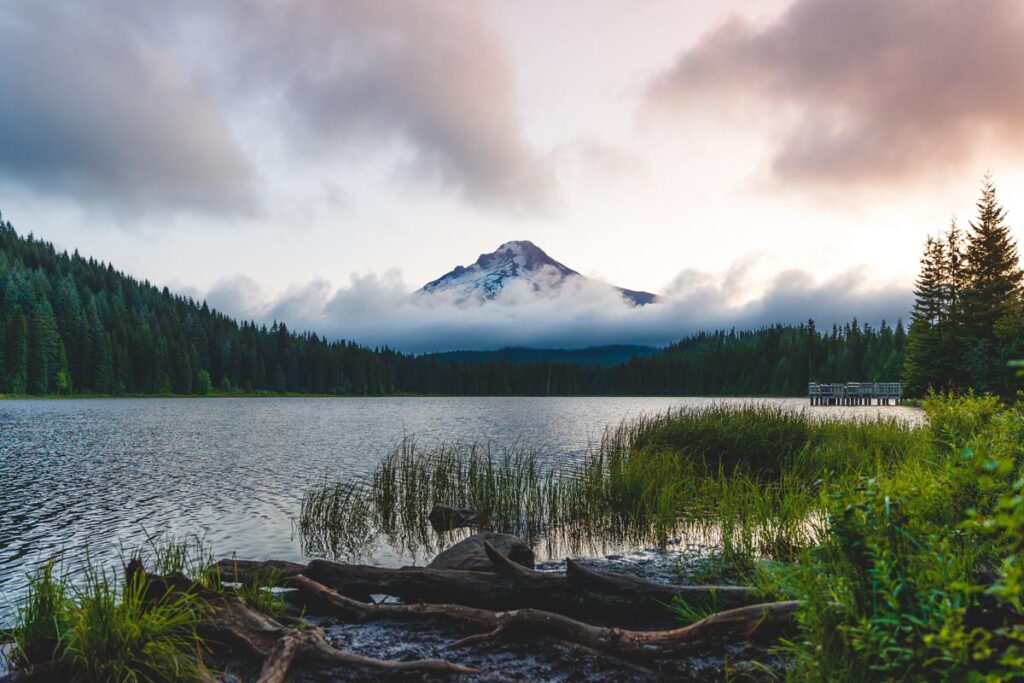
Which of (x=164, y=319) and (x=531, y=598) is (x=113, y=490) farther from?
(x=164, y=319)

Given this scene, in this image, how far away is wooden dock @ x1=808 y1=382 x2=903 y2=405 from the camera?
86.9 m

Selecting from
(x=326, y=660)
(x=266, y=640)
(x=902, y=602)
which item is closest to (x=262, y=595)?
(x=266, y=640)

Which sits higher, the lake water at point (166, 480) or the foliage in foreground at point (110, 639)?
the foliage in foreground at point (110, 639)

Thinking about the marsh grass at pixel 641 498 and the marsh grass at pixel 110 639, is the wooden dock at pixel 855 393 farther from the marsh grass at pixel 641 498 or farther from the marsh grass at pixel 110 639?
the marsh grass at pixel 110 639

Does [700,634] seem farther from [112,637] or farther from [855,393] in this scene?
[855,393]

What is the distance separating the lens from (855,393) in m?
91.1

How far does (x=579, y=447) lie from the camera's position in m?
34.3

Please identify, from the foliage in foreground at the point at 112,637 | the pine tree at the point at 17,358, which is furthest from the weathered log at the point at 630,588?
the pine tree at the point at 17,358

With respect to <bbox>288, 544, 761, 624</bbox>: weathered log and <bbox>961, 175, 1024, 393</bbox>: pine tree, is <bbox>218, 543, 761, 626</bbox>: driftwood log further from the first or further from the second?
<bbox>961, 175, 1024, 393</bbox>: pine tree

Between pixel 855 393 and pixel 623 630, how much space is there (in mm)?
98330

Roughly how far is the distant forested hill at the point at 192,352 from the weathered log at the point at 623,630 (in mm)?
124626

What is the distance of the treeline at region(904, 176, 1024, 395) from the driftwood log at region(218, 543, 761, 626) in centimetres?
5853

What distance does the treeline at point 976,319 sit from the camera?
55.1m

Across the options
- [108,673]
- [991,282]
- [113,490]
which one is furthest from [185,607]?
[991,282]
